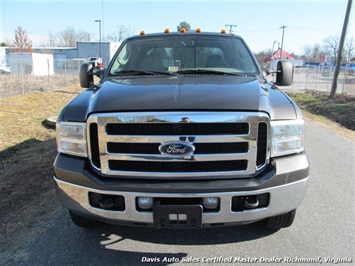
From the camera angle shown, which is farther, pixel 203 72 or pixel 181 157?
pixel 203 72

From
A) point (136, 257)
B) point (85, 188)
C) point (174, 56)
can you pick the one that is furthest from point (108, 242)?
point (174, 56)

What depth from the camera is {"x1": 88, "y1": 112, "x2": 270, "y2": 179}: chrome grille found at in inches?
99.0

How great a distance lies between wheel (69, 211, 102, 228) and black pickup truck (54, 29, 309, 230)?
1.44 feet

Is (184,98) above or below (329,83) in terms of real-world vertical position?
above

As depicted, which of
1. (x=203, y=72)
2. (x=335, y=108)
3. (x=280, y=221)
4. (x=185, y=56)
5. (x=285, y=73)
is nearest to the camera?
(x=280, y=221)

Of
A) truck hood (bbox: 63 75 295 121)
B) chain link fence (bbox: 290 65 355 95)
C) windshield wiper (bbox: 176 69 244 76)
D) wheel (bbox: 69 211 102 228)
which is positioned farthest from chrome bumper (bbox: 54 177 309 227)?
chain link fence (bbox: 290 65 355 95)

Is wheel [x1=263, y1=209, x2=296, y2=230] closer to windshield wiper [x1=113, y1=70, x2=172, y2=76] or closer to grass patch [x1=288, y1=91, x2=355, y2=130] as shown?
windshield wiper [x1=113, y1=70, x2=172, y2=76]

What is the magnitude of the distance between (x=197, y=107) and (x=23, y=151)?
637 centimetres

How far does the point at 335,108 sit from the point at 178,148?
1430 cm

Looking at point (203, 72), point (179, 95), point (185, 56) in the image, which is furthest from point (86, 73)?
point (179, 95)

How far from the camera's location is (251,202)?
8.61ft

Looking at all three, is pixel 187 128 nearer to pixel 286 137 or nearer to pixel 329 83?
pixel 286 137

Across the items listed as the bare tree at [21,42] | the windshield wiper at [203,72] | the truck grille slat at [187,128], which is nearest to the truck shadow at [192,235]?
the truck grille slat at [187,128]

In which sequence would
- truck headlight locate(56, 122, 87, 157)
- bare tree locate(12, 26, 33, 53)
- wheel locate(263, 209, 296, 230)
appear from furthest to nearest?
bare tree locate(12, 26, 33, 53) < wheel locate(263, 209, 296, 230) < truck headlight locate(56, 122, 87, 157)
